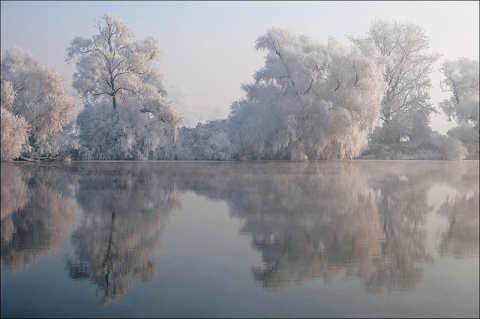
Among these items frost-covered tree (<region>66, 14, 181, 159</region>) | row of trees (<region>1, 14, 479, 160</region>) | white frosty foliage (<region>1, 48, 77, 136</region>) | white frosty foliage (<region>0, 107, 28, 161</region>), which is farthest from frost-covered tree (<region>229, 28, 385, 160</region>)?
white frosty foliage (<region>0, 107, 28, 161</region>)

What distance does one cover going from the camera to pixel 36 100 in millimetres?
26141

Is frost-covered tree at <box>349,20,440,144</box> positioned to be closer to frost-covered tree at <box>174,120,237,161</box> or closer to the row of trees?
the row of trees

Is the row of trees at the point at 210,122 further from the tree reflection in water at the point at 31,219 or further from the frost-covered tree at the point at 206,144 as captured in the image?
the tree reflection in water at the point at 31,219

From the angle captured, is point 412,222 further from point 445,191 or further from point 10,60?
point 10,60

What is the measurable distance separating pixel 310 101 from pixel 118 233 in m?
21.8

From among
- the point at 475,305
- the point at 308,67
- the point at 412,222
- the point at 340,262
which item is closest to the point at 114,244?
the point at 340,262

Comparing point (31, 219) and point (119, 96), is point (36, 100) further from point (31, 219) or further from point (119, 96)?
point (31, 219)

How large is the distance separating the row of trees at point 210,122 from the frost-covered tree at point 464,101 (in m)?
0.12

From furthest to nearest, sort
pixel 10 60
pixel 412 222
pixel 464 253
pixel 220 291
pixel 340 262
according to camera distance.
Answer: pixel 10 60
pixel 412 222
pixel 464 253
pixel 340 262
pixel 220 291

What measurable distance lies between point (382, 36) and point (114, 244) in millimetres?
36198

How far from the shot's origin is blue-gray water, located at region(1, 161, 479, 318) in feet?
16.0

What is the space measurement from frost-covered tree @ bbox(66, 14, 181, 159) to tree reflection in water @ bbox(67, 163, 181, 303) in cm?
1530

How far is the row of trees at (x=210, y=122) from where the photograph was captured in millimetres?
27031

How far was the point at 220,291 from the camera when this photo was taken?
17.0 ft
